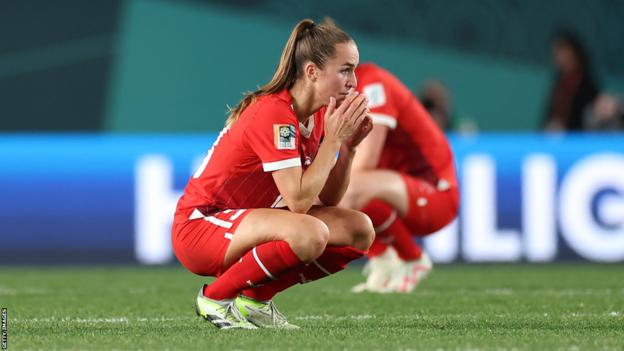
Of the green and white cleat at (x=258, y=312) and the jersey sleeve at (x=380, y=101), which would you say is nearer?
the green and white cleat at (x=258, y=312)

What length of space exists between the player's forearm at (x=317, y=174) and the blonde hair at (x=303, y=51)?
354mm

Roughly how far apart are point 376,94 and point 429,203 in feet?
2.39

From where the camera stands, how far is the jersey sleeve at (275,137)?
17.4 ft

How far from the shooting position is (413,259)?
26.3ft

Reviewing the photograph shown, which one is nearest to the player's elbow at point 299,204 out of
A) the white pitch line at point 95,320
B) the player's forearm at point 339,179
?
the player's forearm at point 339,179

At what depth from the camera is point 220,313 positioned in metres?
5.52

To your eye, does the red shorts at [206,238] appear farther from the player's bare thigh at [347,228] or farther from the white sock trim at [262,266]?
the player's bare thigh at [347,228]

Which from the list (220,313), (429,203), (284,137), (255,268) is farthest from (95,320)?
(429,203)

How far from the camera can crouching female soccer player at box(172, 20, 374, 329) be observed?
17.5 feet

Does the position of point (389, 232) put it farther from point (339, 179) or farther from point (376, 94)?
point (339, 179)

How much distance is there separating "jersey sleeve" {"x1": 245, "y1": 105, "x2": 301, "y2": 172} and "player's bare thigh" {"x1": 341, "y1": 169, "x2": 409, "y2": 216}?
2.27 metres

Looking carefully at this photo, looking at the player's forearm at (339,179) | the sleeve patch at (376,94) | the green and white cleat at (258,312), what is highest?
the sleeve patch at (376,94)

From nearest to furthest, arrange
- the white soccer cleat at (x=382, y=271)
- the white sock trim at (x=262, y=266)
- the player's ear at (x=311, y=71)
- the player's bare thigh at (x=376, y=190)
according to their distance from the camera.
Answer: the white sock trim at (x=262, y=266) < the player's ear at (x=311, y=71) < the player's bare thigh at (x=376, y=190) < the white soccer cleat at (x=382, y=271)

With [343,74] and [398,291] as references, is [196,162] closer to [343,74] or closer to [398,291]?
[398,291]
